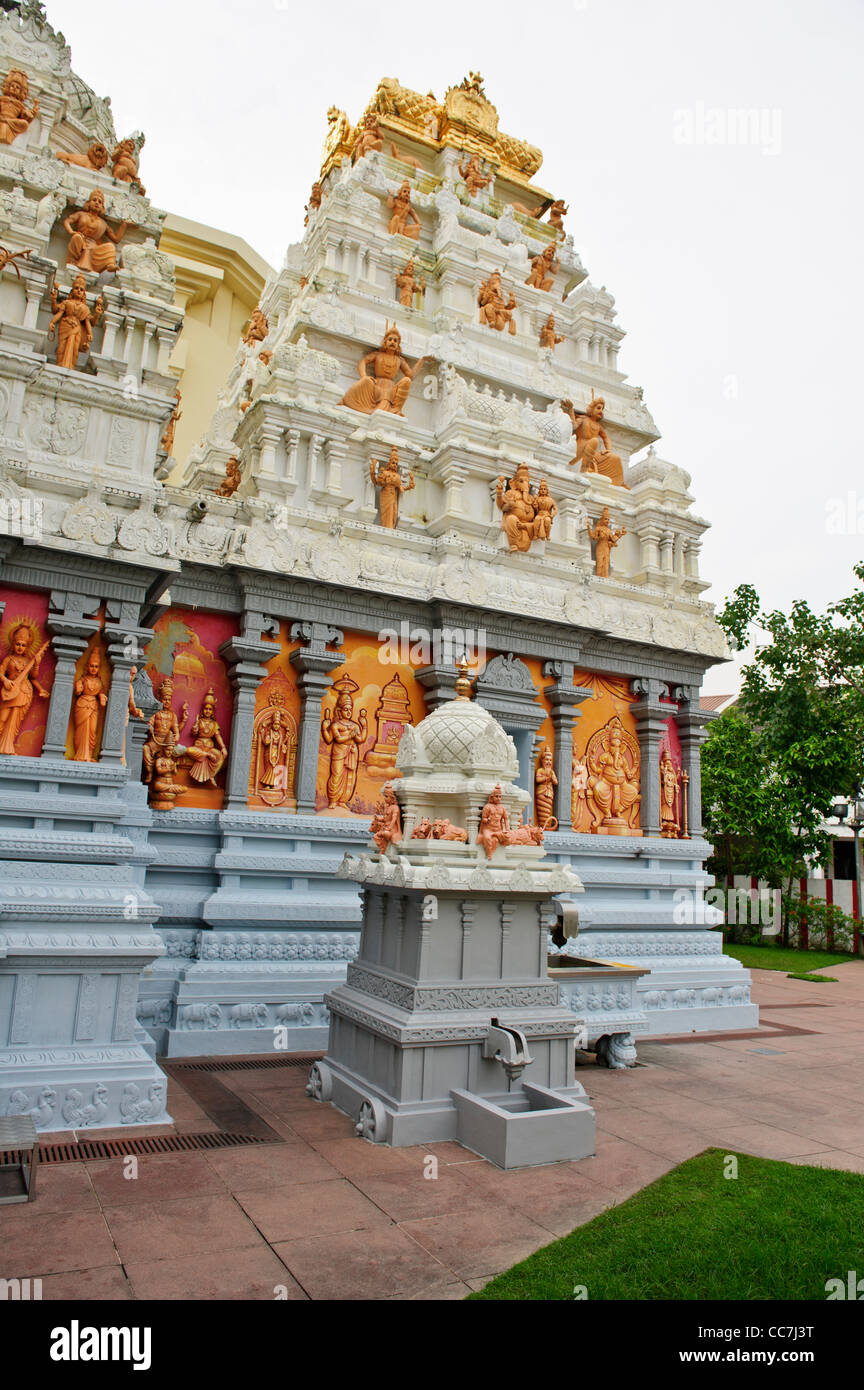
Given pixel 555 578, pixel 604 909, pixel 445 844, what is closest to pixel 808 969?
pixel 604 909

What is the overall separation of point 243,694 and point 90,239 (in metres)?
6.40

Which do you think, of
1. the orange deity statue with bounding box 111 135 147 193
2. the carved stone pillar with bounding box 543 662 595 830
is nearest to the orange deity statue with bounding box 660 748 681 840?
the carved stone pillar with bounding box 543 662 595 830

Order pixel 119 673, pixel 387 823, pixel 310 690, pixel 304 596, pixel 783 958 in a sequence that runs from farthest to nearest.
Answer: pixel 783 958 < pixel 304 596 < pixel 310 690 < pixel 119 673 < pixel 387 823

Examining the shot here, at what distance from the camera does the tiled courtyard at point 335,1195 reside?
5.20 meters

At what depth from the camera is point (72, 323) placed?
11.0 metres

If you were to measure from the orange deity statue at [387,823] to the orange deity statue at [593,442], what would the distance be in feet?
34.5

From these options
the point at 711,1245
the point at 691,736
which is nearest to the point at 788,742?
the point at 691,736

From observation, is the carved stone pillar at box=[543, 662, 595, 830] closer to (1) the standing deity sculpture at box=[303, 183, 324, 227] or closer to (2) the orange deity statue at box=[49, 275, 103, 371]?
(2) the orange deity statue at box=[49, 275, 103, 371]

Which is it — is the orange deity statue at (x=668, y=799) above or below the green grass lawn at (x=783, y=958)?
above

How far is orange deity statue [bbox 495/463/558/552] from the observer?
600 inches

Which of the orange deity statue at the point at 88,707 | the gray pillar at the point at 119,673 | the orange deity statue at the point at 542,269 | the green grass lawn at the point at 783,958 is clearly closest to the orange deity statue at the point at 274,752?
the gray pillar at the point at 119,673

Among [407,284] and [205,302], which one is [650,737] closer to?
[407,284]

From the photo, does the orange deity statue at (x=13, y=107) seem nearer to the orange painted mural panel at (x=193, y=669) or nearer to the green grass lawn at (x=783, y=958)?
the orange painted mural panel at (x=193, y=669)

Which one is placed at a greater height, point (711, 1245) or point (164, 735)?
point (164, 735)
